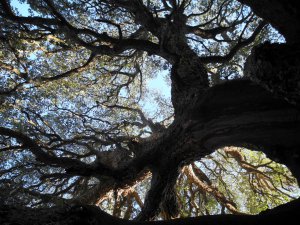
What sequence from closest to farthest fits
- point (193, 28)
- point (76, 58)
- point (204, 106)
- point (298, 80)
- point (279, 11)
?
point (298, 80)
point (279, 11)
point (204, 106)
point (193, 28)
point (76, 58)

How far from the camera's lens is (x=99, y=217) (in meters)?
3.30

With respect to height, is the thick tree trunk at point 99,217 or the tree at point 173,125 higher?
the tree at point 173,125

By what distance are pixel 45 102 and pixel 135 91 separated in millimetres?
5738

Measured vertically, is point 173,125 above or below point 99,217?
above

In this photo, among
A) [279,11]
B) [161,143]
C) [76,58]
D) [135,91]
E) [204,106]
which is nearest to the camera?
Answer: [279,11]

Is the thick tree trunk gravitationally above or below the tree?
below

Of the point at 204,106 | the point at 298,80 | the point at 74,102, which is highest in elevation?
the point at 74,102

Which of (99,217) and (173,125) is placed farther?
(173,125)

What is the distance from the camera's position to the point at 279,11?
10.2ft

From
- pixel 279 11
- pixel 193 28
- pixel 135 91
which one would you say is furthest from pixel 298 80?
pixel 135 91

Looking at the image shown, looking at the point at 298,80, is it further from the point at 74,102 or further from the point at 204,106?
the point at 74,102

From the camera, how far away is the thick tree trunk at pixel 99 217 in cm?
286

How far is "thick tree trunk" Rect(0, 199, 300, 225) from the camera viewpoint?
2.86m

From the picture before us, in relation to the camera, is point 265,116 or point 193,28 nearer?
point 265,116
